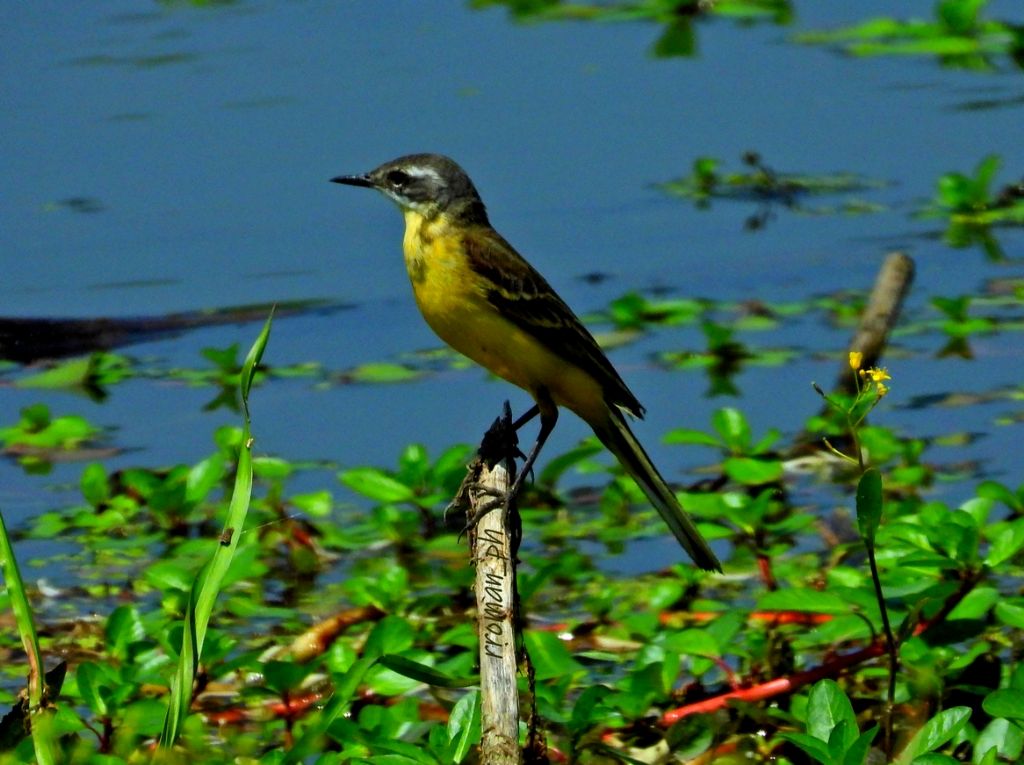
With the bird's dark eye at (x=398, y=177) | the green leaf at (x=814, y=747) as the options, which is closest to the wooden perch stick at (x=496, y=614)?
the green leaf at (x=814, y=747)

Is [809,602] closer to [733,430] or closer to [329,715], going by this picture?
[329,715]

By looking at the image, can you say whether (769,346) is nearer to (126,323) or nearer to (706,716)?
(126,323)

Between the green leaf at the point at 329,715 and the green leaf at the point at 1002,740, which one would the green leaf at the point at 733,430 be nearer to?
the green leaf at the point at 1002,740

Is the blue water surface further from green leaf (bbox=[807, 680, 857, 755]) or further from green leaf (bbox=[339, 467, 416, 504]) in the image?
green leaf (bbox=[807, 680, 857, 755])

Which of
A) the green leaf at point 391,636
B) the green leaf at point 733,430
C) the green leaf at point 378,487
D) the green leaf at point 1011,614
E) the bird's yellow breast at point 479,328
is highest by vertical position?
the bird's yellow breast at point 479,328

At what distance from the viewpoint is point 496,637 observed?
456 centimetres

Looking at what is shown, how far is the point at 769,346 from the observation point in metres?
9.21

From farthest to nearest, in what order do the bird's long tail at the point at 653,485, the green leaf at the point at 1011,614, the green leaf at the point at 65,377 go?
the green leaf at the point at 65,377 → the bird's long tail at the point at 653,485 → the green leaf at the point at 1011,614

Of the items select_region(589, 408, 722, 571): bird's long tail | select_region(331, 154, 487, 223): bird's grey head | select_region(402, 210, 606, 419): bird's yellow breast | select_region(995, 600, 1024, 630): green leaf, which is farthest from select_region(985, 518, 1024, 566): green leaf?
select_region(331, 154, 487, 223): bird's grey head

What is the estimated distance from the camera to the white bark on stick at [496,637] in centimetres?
438

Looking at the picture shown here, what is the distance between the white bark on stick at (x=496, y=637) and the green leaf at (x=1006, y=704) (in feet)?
3.28

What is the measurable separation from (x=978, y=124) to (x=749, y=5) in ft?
8.96

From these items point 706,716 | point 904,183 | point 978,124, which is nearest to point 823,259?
point 904,183

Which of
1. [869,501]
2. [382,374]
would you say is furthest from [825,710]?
[382,374]
